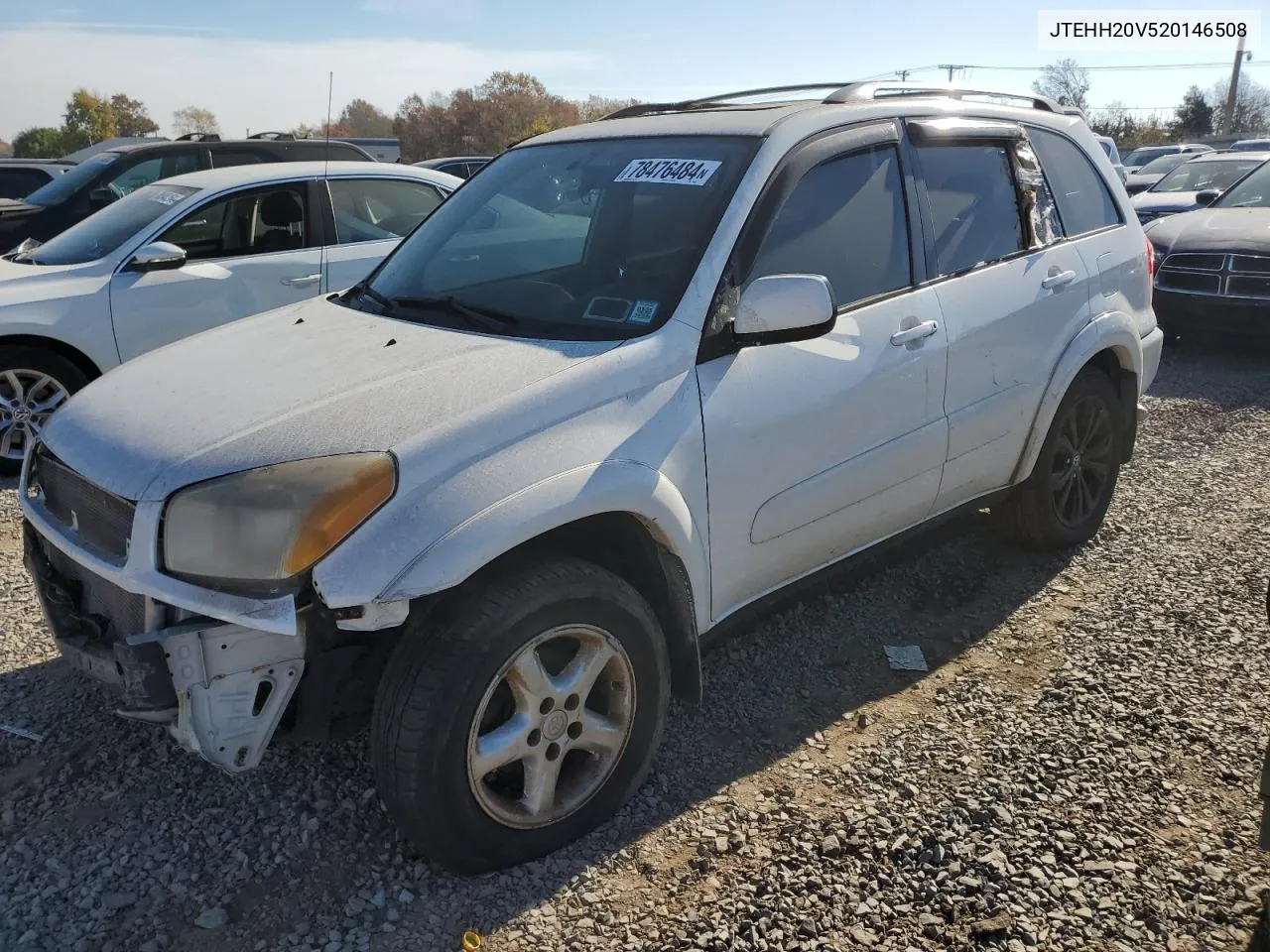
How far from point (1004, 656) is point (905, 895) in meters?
1.39

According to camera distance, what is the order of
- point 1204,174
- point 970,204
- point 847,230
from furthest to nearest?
point 1204,174 → point 970,204 → point 847,230

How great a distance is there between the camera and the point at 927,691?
3.47 metres

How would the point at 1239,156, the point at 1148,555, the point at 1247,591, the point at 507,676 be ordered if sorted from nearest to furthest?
the point at 507,676 < the point at 1247,591 < the point at 1148,555 < the point at 1239,156

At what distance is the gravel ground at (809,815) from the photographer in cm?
246

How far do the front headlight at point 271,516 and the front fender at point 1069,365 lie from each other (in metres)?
2.71

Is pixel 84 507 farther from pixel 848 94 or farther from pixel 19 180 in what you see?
pixel 19 180

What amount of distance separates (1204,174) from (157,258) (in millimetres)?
12767

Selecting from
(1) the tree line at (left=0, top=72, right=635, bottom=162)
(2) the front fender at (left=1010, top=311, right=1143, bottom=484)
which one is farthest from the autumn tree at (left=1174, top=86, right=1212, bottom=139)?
(2) the front fender at (left=1010, top=311, right=1143, bottom=484)

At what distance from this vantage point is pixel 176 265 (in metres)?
5.86

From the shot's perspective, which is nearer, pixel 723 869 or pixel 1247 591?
pixel 723 869

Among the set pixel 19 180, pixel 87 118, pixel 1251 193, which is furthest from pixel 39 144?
pixel 1251 193

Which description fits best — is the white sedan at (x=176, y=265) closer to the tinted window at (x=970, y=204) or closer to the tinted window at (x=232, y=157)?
the tinted window at (x=232, y=157)

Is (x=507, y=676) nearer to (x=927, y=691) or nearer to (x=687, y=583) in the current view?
(x=687, y=583)

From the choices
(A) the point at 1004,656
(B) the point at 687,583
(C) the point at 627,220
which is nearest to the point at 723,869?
(B) the point at 687,583
